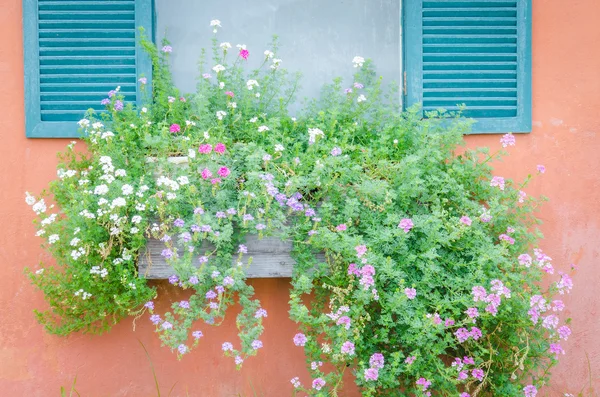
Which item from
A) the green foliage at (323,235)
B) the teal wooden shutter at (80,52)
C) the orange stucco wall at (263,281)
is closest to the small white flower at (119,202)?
the green foliage at (323,235)

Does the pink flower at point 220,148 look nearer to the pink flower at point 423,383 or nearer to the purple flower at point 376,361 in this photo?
the purple flower at point 376,361

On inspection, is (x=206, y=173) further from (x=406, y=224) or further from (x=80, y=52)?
(x=80, y=52)

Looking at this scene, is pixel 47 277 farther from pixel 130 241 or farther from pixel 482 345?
pixel 482 345

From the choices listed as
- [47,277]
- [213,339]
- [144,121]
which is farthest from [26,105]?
[213,339]

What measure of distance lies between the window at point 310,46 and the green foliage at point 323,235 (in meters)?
0.23

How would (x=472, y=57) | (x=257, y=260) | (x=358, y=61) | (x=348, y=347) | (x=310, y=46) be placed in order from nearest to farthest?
(x=348, y=347)
(x=257, y=260)
(x=358, y=61)
(x=472, y=57)
(x=310, y=46)

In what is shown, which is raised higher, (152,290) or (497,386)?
(152,290)

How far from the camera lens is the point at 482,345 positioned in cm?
356

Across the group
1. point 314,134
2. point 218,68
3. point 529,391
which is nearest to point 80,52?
point 218,68

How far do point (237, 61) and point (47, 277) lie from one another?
1.65m

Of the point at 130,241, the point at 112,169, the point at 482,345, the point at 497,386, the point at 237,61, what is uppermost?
the point at 237,61

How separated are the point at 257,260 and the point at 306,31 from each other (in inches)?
61.3

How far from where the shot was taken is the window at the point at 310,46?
155 inches

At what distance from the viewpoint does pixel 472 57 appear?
410 centimetres
